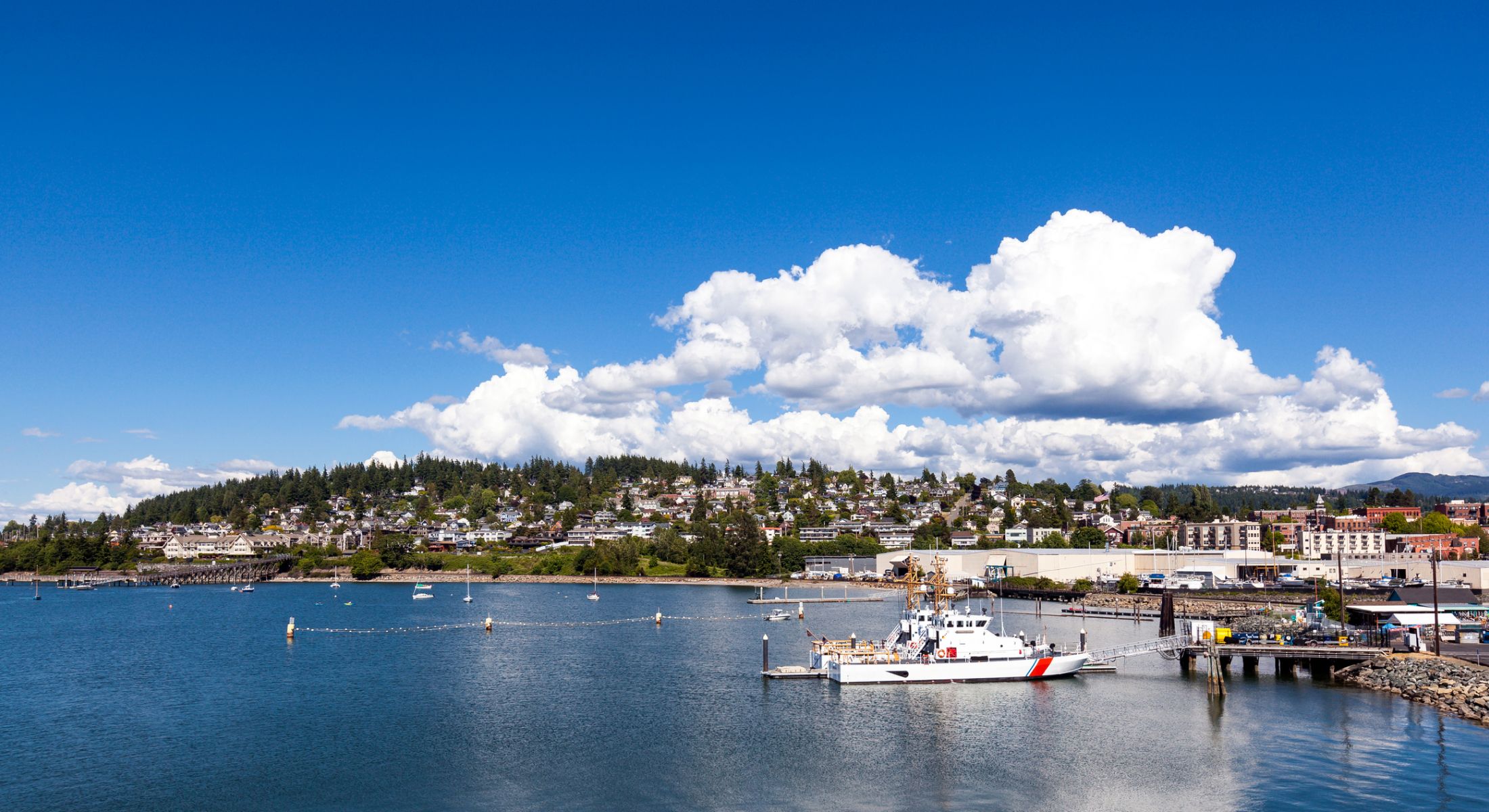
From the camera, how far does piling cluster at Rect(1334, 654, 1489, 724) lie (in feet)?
134

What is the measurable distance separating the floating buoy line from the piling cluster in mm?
48346

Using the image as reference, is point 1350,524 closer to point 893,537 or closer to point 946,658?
point 893,537

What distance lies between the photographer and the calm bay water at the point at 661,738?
30688 mm

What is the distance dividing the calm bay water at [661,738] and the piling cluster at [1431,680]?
1073 mm

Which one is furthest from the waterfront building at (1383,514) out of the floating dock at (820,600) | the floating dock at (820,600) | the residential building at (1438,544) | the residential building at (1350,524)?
the floating dock at (820,600)

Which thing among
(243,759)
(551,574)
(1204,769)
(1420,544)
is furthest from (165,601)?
(1420,544)

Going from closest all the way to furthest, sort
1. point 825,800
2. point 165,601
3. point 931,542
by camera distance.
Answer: point 825,800 < point 165,601 < point 931,542

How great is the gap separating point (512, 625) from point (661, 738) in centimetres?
4671

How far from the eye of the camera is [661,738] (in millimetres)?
38062

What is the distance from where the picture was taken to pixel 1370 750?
3519 cm

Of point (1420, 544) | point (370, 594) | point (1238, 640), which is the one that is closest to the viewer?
point (1238, 640)

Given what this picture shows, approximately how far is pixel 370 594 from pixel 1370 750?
383ft

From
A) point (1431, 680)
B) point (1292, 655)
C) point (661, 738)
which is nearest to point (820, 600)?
point (1292, 655)

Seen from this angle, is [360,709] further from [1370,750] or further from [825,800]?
[1370,750]
